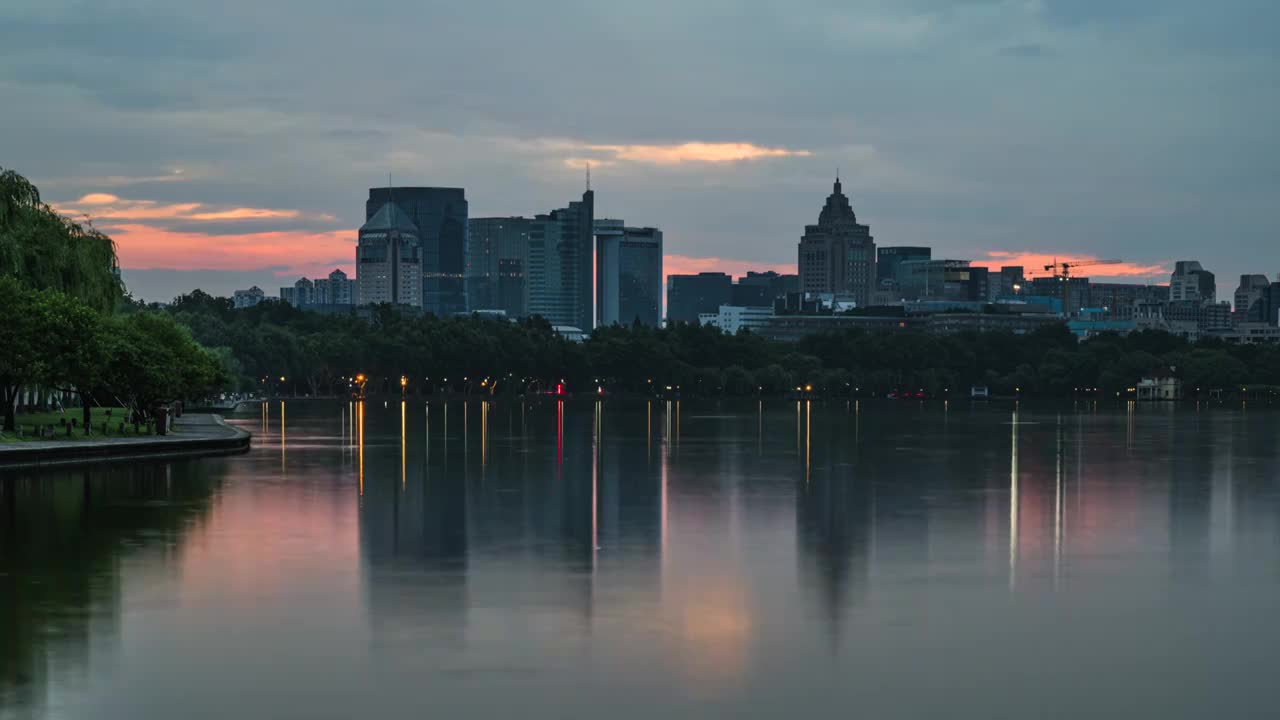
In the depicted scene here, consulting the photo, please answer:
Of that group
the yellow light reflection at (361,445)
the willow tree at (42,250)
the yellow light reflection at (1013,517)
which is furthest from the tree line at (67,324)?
the yellow light reflection at (1013,517)

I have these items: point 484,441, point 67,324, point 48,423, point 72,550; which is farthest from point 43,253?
point 72,550

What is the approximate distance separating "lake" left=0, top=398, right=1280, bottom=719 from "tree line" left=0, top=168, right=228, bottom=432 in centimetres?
1168

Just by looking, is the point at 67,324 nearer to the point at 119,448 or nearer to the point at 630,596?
the point at 119,448

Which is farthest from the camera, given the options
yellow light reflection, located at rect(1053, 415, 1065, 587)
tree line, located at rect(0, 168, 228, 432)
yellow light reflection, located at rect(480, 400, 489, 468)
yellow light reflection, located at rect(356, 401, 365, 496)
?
yellow light reflection, located at rect(480, 400, 489, 468)

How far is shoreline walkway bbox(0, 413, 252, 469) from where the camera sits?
49.0m

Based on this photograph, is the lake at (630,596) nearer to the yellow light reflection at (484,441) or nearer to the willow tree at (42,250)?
the yellow light reflection at (484,441)

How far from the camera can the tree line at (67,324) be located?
56656mm

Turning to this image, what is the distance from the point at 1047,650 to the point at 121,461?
41099 mm

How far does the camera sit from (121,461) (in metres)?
53.4

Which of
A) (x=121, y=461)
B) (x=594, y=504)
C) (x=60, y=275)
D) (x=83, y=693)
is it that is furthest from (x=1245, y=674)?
(x=60, y=275)

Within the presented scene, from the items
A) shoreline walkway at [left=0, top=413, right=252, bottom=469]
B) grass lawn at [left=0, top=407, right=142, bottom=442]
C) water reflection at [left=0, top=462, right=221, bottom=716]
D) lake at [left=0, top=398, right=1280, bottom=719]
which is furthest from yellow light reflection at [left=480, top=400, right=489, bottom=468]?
grass lawn at [left=0, top=407, right=142, bottom=442]

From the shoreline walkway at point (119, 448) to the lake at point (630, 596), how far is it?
10.3 feet

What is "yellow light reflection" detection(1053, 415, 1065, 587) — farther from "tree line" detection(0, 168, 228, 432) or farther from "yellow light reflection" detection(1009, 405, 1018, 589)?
"tree line" detection(0, 168, 228, 432)

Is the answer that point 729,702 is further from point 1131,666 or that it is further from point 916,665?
point 1131,666
